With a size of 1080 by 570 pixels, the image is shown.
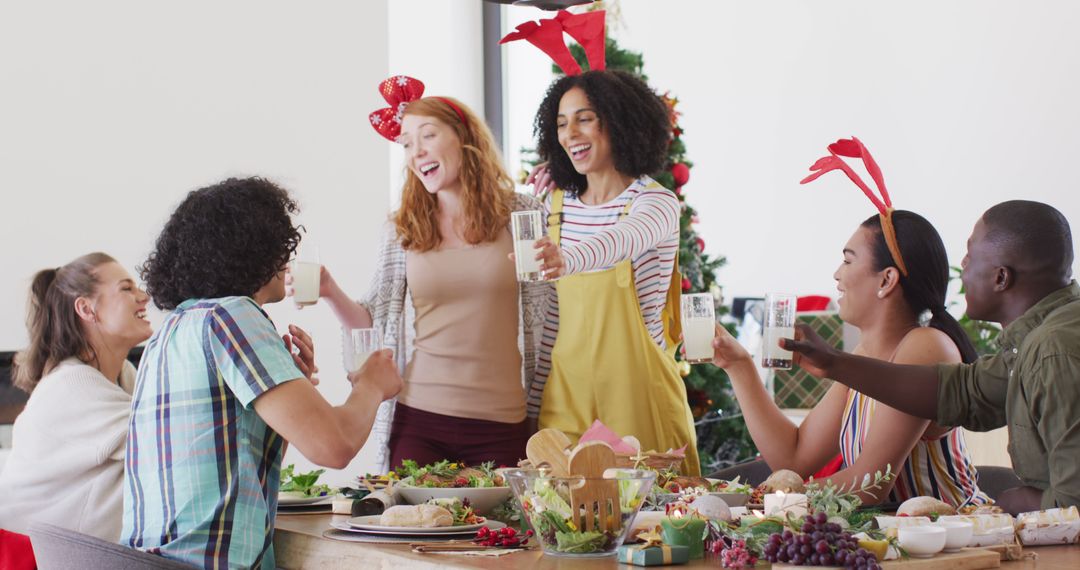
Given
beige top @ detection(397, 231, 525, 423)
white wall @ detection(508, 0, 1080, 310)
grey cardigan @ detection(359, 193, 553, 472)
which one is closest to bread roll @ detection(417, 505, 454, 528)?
beige top @ detection(397, 231, 525, 423)

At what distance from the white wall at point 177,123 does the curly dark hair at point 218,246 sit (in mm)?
2677

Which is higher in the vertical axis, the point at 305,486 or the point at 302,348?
the point at 302,348

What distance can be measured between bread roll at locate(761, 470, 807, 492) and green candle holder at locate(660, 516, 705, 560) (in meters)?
0.36

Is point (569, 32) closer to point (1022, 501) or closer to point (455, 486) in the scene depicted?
point (455, 486)

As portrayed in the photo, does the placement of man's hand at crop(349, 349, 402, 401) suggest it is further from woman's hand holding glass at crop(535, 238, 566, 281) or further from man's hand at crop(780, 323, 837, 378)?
man's hand at crop(780, 323, 837, 378)

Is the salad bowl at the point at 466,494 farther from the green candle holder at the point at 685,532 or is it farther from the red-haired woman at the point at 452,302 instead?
the red-haired woman at the point at 452,302

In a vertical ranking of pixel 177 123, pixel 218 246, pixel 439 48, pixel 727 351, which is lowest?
pixel 727 351

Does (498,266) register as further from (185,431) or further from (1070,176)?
(1070,176)

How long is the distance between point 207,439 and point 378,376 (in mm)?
345

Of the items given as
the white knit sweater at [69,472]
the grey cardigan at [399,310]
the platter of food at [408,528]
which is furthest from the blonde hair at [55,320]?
the platter of food at [408,528]

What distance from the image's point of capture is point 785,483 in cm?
197

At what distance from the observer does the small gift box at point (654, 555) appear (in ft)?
5.11

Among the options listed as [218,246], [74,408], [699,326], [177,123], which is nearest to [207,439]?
[218,246]

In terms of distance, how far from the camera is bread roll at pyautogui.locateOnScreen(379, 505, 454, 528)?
1853mm
